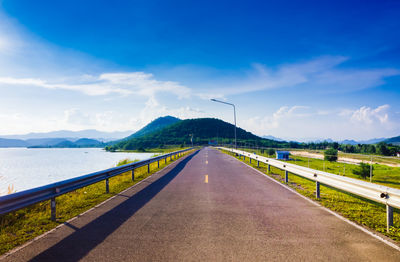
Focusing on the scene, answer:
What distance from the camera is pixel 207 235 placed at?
4.25m

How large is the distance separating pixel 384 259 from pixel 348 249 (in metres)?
0.46

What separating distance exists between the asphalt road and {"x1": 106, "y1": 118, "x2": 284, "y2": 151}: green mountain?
124608mm

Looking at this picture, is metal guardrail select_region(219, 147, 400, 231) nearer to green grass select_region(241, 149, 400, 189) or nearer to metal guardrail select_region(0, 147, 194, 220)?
metal guardrail select_region(0, 147, 194, 220)

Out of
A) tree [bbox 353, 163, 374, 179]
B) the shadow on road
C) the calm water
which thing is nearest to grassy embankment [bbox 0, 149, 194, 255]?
the shadow on road

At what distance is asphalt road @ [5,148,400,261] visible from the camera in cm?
349


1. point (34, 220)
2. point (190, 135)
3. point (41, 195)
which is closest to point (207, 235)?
point (41, 195)

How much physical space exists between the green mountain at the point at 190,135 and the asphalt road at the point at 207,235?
125 m

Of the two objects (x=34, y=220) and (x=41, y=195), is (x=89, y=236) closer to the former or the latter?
(x=41, y=195)

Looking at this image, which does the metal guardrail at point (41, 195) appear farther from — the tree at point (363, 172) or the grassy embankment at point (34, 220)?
the tree at point (363, 172)

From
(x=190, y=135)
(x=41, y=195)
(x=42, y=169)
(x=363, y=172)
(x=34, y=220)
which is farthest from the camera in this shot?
(x=190, y=135)

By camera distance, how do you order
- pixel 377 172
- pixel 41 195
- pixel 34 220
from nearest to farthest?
pixel 41 195 → pixel 34 220 → pixel 377 172

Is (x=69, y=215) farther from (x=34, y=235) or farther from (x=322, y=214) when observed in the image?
(x=322, y=214)

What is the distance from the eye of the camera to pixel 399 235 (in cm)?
434

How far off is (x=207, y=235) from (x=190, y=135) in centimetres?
14926
